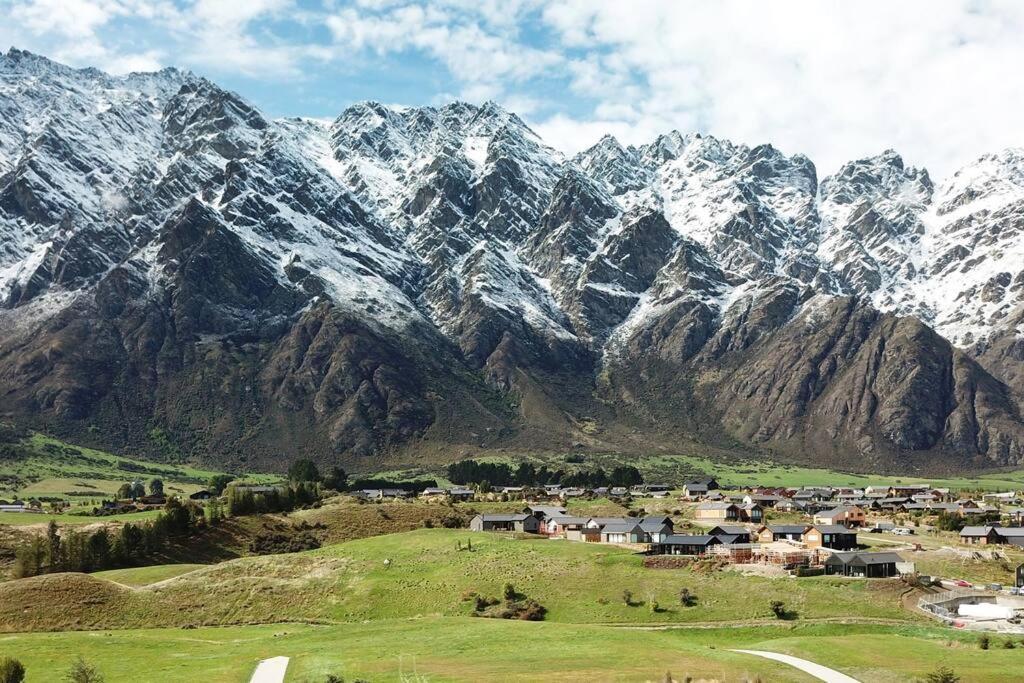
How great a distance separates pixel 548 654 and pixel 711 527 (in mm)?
75342

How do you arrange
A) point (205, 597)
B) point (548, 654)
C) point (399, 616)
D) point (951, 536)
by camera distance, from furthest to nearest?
1. point (951, 536)
2. point (205, 597)
3. point (399, 616)
4. point (548, 654)

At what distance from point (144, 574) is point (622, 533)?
65441 millimetres

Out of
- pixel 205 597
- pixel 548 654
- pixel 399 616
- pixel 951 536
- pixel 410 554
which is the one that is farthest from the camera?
A: pixel 951 536

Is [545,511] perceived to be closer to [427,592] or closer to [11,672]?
[427,592]

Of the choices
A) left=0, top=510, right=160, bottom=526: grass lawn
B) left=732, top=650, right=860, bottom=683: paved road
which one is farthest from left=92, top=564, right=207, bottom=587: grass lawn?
left=732, top=650, right=860, bottom=683: paved road

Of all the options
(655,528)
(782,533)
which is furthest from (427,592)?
(782,533)

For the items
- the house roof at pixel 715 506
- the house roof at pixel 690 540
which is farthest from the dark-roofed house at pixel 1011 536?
the house roof at pixel 715 506

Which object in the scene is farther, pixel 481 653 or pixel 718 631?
pixel 718 631

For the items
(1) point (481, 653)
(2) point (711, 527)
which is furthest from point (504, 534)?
(1) point (481, 653)

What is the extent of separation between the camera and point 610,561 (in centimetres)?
12675

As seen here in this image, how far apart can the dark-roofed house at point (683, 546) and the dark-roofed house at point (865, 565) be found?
18113 mm

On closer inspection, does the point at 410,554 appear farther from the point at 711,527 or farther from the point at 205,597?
the point at 711,527

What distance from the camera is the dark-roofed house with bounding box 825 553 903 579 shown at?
11656 centimetres

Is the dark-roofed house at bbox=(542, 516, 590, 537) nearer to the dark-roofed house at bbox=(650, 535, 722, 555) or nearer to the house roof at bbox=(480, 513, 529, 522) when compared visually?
the house roof at bbox=(480, 513, 529, 522)
